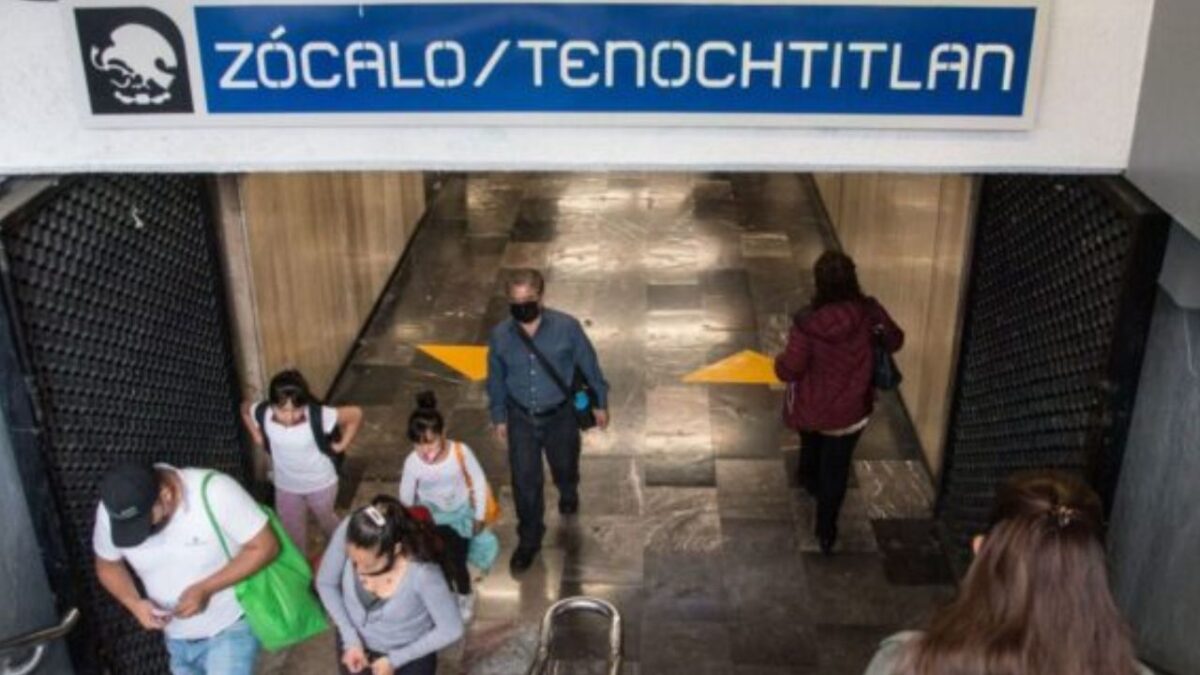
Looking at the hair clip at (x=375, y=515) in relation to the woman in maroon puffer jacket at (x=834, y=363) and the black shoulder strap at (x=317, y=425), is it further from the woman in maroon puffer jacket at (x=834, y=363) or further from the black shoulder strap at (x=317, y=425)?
the woman in maroon puffer jacket at (x=834, y=363)

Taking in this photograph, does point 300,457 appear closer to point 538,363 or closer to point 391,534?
point 538,363

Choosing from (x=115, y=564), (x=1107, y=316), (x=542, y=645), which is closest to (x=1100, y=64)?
(x=1107, y=316)

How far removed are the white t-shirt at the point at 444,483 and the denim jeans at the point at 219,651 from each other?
3.30ft

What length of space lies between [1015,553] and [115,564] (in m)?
3.14

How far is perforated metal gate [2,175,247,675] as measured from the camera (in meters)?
4.47

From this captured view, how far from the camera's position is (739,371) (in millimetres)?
8922

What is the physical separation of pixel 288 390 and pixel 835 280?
2513mm

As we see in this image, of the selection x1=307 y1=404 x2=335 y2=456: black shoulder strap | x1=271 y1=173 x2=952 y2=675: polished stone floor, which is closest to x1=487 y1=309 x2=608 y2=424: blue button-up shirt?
x1=307 y1=404 x2=335 y2=456: black shoulder strap

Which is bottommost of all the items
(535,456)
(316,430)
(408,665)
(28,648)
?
(408,665)

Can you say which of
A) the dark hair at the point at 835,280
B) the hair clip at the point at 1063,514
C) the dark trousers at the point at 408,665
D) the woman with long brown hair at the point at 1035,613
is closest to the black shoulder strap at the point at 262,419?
the dark trousers at the point at 408,665

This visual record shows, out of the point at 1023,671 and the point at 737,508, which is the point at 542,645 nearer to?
the point at 1023,671

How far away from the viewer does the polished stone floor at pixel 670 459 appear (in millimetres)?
6273

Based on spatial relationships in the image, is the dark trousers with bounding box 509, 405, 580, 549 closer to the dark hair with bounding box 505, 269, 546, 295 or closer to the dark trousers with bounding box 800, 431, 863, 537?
the dark hair with bounding box 505, 269, 546, 295

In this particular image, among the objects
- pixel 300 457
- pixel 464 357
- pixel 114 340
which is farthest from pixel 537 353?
pixel 464 357
